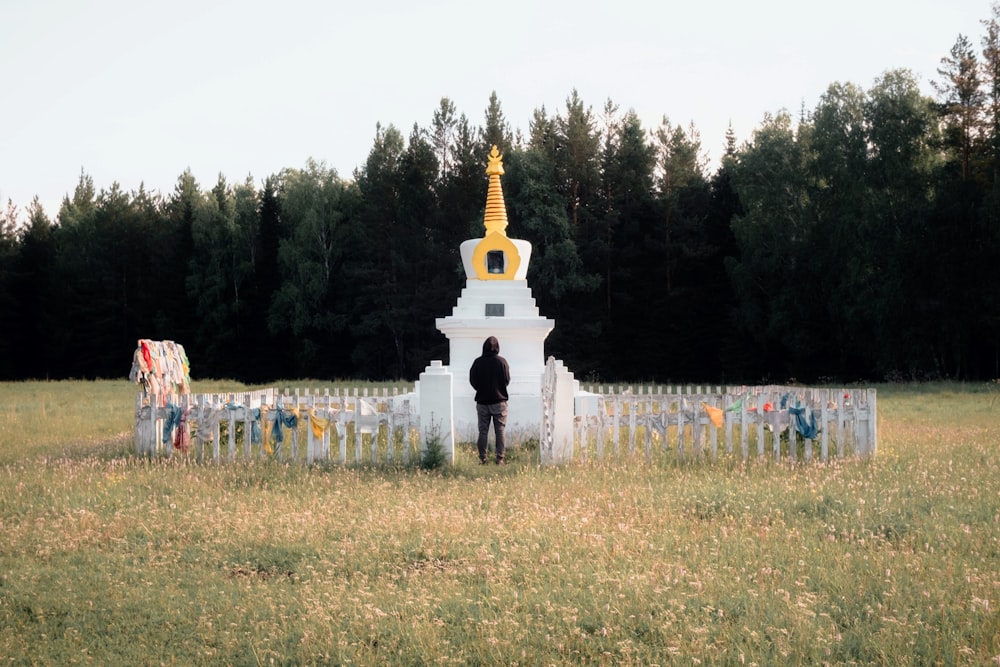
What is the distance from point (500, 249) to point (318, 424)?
27.6ft

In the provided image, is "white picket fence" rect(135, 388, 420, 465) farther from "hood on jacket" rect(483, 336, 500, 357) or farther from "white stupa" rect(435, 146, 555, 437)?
"white stupa" rect(435, 146, 555, 437)

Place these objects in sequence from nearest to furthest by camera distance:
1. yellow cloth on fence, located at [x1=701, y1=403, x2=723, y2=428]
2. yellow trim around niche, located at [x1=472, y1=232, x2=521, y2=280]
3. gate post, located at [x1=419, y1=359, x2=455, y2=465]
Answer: yellow cloth on fence, located at [x1=701, y1=403, x2=723, y2=428] → gate post, located at [x1=419, y1=359, x2=455, y2=465] → yellow trim around niche, located at [x1=472, y1=232, x2=521, y2=280]

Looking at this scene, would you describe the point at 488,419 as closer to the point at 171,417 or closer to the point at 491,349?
the point at 491,349

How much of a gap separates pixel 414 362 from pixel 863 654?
44.7 metres

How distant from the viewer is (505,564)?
7918 millimetres

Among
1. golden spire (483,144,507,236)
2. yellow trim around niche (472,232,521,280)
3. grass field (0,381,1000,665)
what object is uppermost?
golden spire (483,144,507,236)

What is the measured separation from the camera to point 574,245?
46.9 metres

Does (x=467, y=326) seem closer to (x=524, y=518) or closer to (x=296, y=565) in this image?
(x=524, y=518)

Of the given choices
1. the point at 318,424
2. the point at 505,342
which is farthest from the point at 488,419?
the point at 505,342

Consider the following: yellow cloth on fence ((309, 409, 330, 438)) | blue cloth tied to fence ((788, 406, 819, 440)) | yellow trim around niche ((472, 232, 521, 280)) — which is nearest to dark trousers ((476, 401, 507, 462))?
yellow cloth on fence ((309, 409, 330, 438))

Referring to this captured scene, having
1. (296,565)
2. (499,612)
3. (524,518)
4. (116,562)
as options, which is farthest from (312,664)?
(524,518)

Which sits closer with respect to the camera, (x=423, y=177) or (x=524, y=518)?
(x=524, y=518)

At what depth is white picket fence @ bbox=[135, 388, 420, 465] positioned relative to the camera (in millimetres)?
13844

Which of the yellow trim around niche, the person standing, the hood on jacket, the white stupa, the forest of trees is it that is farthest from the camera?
the forest of trees
